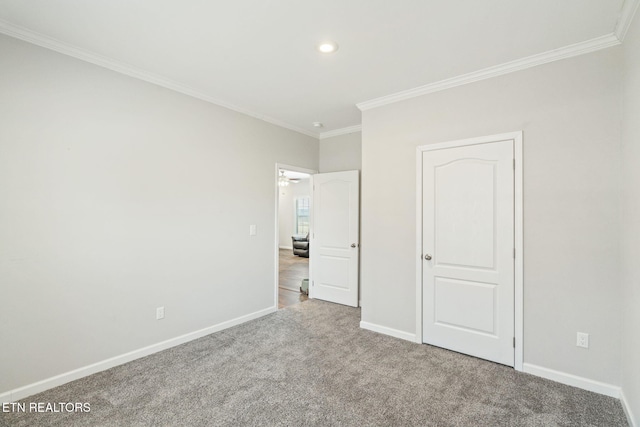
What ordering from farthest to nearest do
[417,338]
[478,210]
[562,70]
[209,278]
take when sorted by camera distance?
[209,278], [417,338], [478,210], [562,70]

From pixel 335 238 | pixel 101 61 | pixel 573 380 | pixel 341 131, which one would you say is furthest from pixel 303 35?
pixel 573 380

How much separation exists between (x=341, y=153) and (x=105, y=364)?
3841mm

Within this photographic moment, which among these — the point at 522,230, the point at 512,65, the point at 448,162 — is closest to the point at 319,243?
the point at 448,162

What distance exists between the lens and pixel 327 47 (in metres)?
2.40

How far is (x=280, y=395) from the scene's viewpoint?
7.41 ft

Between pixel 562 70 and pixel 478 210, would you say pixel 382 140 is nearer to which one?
pixel 478 210

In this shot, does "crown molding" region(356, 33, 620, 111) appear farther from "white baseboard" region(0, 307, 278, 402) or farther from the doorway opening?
the doorway opening

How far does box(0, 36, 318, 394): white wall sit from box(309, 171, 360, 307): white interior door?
52.2 inches

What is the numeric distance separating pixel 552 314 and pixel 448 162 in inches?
61.8

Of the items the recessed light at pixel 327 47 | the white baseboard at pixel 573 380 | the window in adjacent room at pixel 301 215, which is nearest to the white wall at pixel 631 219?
the white baseboard at pixel 573 380

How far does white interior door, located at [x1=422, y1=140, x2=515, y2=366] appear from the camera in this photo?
8.86 ft

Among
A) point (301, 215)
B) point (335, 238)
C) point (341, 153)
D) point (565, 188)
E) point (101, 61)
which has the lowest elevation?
point (335, 238)

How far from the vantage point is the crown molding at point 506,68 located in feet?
7.50

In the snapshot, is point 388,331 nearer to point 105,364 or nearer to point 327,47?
point 105,364
